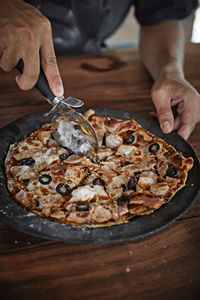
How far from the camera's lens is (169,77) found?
6.97 ft

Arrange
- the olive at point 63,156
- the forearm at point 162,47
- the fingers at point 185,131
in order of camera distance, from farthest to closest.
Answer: the forearm at point 162,47, the fingers at point 185,131, the olive at point 63,156

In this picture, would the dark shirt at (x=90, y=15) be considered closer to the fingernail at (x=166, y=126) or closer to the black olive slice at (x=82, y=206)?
the fingernail at (x=166, y=126)

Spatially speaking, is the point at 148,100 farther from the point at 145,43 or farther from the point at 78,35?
the point at 78,35

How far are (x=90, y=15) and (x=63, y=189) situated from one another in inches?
71.4

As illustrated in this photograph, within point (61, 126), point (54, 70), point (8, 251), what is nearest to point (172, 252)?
point (8, 251)

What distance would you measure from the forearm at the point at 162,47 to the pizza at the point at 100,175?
2.46 ft

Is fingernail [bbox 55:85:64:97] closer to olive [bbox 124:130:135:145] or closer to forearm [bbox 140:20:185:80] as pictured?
olive [bbox 124:130:135:145]

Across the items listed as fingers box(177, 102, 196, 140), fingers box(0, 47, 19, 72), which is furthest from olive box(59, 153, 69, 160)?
fingers box(177, 102, 196, 140)

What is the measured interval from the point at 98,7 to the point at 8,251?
2.14 m

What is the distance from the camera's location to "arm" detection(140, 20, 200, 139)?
1.90 m

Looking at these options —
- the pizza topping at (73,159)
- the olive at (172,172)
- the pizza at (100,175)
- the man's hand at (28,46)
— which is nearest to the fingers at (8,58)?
the man's hand at (28,46)

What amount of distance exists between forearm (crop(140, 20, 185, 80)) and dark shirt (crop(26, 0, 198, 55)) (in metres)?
0.07

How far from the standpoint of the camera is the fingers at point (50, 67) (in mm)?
1535

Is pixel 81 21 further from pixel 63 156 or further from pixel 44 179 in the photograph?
pixel 44 179
